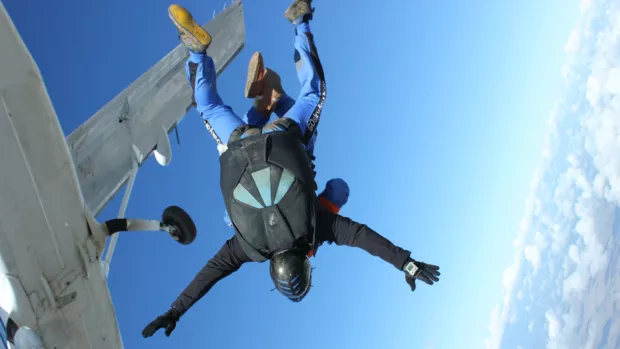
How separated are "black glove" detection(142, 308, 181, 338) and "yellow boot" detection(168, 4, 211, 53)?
99.8 inches

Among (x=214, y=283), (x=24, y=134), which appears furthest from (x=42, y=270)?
(x=214, y=283)

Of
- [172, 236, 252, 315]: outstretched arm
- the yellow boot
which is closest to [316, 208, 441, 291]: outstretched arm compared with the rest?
[172, 236, 252, 315]: outstretched arm

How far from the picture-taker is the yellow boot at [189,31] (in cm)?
525

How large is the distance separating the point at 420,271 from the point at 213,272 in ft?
6.20

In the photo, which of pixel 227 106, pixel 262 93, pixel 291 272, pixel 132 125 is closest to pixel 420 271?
pixel 291 272

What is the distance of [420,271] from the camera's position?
465 centimetres

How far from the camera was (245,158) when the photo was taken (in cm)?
489

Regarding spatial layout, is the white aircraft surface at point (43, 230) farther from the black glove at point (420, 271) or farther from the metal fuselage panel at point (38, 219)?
the black glove at point (420, 271)

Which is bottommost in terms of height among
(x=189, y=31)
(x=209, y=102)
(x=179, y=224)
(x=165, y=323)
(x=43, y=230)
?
(x=43, y=230)

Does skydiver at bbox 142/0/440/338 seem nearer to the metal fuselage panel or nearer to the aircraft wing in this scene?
the metal fuselage panel

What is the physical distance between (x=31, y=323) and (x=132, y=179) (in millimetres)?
3964

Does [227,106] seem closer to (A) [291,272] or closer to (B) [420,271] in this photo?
(A) [291,272]

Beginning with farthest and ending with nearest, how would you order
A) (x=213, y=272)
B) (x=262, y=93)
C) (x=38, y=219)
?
(x=262, y=93), (x=213, y=272), (x=38, y=219)

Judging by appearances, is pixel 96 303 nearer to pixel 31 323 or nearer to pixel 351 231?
pixel 31 323
